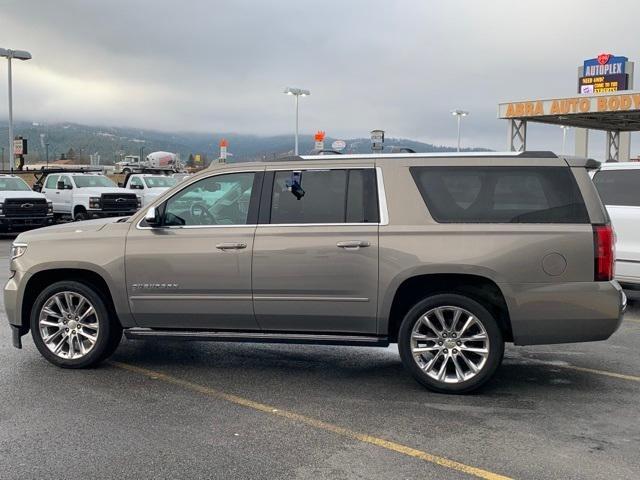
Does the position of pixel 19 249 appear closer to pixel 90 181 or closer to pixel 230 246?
pixel 230 246

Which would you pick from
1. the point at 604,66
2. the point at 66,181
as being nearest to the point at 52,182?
the point at 66,181

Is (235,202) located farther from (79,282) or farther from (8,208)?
(8,208)

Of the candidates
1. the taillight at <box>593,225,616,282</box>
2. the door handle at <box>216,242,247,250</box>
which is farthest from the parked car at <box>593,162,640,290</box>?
the door handle at <box>216,242,247,250</box>

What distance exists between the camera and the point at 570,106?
25672 mm

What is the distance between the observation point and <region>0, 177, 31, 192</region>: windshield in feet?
67.6

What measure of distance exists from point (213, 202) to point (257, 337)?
1.23 metres

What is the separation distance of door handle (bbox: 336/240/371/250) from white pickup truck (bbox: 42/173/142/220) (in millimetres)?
17359

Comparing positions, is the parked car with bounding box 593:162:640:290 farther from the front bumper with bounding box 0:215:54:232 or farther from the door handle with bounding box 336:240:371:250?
the front bumper with bounding box 0:215:54:232

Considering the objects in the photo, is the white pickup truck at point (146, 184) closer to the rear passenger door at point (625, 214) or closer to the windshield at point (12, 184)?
the windshield at point (12, 184)

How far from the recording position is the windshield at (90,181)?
2244 cm

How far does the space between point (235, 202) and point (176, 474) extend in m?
2.51

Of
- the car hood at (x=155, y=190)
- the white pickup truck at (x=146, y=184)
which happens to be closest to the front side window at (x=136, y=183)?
the white pickup truck at (x=146, y=184)

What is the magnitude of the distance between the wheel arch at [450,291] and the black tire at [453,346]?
0.13m

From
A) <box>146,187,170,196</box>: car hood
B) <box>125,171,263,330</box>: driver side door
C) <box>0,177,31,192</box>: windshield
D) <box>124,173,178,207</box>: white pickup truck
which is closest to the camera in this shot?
<box>125,171,263,330</box>: driver side door
